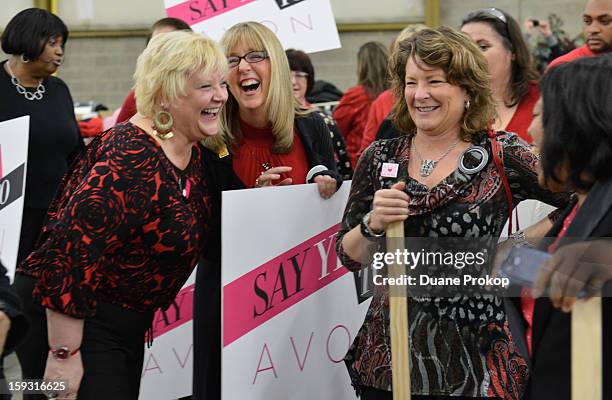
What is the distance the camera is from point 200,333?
3.99m

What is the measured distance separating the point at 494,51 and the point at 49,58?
7.81 feet

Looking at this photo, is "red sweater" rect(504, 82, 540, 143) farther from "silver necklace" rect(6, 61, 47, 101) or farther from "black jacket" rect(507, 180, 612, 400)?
"silver necklace" rect(6, 61, 47, 101)

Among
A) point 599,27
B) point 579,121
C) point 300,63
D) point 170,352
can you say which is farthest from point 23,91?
point 579,121

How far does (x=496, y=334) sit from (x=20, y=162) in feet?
6.72

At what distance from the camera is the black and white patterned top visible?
307 cm

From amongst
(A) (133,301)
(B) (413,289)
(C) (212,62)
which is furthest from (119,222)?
(B) (413,289)

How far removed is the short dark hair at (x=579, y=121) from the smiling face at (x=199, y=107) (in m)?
1.32

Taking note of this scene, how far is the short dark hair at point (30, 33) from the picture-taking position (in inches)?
217

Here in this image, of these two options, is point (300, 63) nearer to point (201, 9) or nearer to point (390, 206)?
point (201, 9)

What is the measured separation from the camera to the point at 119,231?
3.12 meters

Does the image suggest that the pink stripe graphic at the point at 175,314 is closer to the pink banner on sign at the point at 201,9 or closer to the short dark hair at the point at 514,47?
the short dark hair at the point at 514,47

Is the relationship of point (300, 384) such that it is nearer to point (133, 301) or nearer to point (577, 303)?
point (133, 301)

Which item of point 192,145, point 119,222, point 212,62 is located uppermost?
point 212,62

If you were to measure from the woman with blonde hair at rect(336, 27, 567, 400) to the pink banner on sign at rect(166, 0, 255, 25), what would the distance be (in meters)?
2.61
